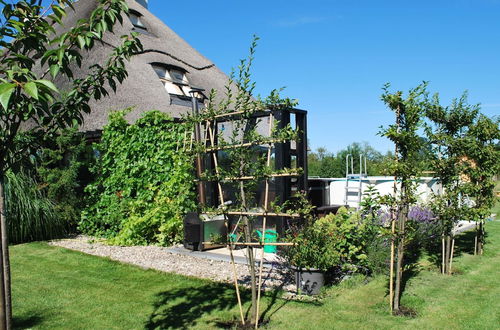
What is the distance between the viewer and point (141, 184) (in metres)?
8.54

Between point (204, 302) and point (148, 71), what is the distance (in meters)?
9.20

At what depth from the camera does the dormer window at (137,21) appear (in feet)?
49.4

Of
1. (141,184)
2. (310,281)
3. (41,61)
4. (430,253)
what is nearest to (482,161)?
(430,253)

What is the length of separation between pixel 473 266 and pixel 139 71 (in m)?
9.65

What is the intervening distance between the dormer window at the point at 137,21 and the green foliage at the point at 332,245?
11.9 m

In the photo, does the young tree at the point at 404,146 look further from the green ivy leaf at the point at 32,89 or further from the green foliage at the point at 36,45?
the green ivy leaf at the point at 32,89

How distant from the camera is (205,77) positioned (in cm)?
1477

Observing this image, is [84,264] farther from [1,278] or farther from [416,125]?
[416,125]

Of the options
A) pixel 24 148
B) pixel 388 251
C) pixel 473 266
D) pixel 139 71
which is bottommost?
pixel 473 266

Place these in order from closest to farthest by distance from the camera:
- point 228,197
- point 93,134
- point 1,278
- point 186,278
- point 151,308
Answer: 1. point 1,278
2. point 151,308
3. point 186,278
4. point 228,197
5. point 93,134

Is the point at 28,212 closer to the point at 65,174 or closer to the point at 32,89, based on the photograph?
the point at 65,174

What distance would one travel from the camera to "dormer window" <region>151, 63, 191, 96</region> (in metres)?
12.8

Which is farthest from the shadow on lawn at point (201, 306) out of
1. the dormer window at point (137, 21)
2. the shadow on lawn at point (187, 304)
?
the dormer window at point (137, 21)

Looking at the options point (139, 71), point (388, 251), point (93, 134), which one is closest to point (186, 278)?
point (388, 251)
